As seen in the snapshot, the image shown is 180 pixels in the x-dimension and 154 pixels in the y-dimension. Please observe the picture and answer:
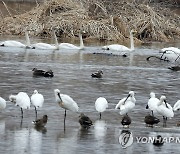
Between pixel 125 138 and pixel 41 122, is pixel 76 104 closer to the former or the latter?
pixel 41 122

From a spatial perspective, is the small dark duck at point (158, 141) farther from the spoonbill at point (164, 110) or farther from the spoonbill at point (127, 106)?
the spoonbill at point (127, 106)

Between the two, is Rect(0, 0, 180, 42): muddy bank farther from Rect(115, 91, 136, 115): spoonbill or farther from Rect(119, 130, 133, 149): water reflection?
Rect(119, 130, 133, 149): water reflection

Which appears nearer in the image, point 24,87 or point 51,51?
point 24,87

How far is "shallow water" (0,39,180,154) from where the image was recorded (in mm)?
12375

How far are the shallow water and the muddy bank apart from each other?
2763 mm

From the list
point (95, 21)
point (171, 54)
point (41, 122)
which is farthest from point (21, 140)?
point (95, 21)

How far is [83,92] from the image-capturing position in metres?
18.6

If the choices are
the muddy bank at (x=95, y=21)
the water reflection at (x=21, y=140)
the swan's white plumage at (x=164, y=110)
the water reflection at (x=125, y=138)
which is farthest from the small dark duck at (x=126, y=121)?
the muddy bank at (x=95, y=21)

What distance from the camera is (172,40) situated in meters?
36.2

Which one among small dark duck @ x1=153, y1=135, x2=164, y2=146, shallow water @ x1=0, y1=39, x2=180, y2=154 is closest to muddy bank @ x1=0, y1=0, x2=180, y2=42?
shallow water @ x1=0, y1=39, x2=180, y2=154

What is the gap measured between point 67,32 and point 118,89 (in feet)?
53.5

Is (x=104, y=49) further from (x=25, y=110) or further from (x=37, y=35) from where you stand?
(x=25, y=110)

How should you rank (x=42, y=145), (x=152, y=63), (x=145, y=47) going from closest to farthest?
(x=42, y=145) < (x=152, y=63) < (x=145, y=47)

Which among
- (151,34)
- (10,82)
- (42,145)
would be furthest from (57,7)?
(42,145)
